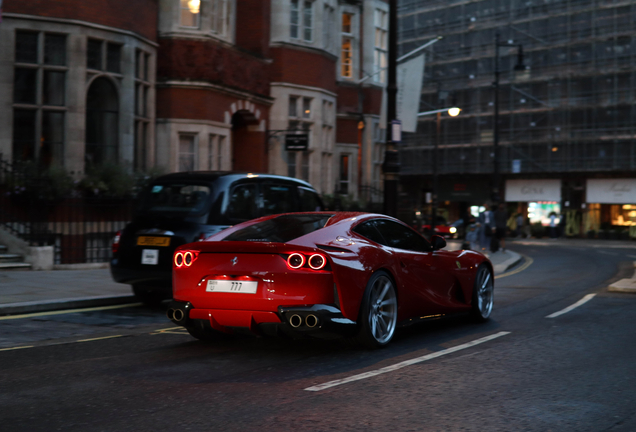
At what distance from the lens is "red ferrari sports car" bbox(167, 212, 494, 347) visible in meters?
6.41

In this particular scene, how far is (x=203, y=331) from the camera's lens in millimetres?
7172

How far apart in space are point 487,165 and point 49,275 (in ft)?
155

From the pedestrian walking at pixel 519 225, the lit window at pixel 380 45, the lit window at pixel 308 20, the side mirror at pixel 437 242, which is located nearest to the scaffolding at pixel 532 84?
the pedestrian walking at pixel 519 225

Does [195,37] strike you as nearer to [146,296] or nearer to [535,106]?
[146,296]

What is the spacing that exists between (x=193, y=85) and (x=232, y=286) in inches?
576

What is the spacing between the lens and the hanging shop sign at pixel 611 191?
50031 millimetres

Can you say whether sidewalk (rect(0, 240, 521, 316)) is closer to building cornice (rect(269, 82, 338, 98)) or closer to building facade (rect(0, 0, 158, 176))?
building facade (rect(0, 0, 158, 176))

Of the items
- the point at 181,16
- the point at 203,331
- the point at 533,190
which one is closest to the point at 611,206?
the point at 533,190

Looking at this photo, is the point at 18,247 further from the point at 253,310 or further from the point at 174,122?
the point at 253,310

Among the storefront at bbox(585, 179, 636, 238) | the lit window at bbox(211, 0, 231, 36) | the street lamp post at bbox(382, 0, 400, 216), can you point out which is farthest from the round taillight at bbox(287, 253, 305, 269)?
the storefront at bbox(585, 179, 636, 238)

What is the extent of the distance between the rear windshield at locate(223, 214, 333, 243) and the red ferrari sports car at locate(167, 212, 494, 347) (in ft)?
0.03

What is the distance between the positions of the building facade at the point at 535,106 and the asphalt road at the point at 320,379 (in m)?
39.4

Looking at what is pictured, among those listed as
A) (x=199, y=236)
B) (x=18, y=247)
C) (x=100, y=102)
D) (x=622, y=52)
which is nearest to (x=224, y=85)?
(x=100, y=102)

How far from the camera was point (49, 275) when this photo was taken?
44.3 feet
